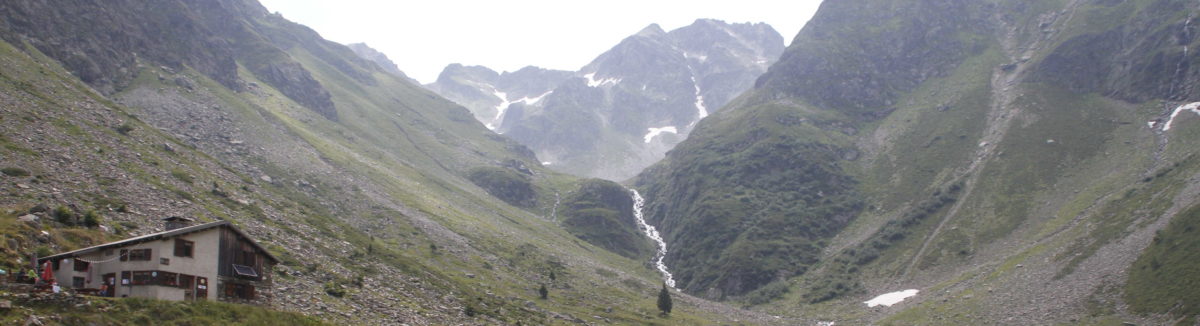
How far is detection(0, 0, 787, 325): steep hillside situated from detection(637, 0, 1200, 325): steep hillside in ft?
84.8

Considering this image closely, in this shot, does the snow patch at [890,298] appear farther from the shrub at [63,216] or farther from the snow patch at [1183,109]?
the shrub at [63,216]

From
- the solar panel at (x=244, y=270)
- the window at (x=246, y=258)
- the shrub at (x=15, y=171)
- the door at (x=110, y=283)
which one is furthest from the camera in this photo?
the shrub at (x=15, y=171)

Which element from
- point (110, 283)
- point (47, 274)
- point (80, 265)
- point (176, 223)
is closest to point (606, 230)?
point (176, 223)

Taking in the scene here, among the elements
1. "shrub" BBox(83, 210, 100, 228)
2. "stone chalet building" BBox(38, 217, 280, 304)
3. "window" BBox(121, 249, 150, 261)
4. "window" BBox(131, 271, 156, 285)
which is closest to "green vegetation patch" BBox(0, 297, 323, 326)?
"stone chalet building" BBox(38, 217, 280, 304)

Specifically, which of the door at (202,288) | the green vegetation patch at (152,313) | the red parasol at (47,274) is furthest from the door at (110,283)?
the door at (202,288)

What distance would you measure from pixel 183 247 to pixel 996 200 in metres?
135

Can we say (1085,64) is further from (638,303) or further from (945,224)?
(638,303)

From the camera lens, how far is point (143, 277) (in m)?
33.8

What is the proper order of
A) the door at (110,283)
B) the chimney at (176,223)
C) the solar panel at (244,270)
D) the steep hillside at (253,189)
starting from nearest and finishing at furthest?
the door at (110,283), the solar panel at (244,270), the chimney at (176,223), the steep hillside at (253,189)

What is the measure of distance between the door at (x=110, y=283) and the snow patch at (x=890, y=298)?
104 meters

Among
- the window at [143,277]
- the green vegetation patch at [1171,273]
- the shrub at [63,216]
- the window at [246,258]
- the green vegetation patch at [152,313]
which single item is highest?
the shrub at [63,216]

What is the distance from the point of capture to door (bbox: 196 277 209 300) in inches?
1440

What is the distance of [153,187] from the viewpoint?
184 ft

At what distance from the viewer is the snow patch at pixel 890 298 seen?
10744 cm
